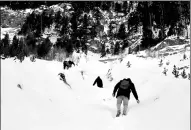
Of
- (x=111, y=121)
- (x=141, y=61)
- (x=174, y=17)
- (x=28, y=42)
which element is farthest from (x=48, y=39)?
(x=111, y=121)

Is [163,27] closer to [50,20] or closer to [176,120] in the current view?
[50,20]

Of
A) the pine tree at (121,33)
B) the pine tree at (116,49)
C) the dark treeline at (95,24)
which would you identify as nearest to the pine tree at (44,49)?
the dark treeline at (95,24)

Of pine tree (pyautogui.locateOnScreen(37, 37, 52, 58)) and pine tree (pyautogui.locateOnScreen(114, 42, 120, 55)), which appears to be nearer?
pine tree (pyautogui.locateOnScreen(37, 37, 52, 58))

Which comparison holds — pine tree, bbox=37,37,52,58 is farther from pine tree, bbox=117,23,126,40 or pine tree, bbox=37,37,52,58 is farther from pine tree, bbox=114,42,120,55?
pine tree, bbox=117,23,126,40

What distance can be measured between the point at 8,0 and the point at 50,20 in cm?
1797

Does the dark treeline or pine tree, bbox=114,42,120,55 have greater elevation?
the dark treeline

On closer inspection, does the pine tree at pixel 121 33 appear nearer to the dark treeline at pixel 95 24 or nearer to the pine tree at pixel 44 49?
the dark treeline at pixel 95 24

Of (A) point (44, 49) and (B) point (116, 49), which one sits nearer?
(A) point (44, 49)

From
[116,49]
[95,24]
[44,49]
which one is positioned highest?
[95,24]

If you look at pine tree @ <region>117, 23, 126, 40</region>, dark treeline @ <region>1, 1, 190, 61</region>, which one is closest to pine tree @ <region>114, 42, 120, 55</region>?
dark treeline @ <region>1, 1, 190, 61</region>

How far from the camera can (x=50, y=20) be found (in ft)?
147

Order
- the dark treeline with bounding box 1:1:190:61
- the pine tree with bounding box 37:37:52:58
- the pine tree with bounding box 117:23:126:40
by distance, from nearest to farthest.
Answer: the pine tree with bounding box 37:37:52:58
the dark treeline with bounding box 1:1:190:61
the pine tree with bounding box 117:23:126:40

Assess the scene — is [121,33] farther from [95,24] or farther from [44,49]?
[44,49]

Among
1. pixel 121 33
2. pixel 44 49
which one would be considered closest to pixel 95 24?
pixel 121 33
